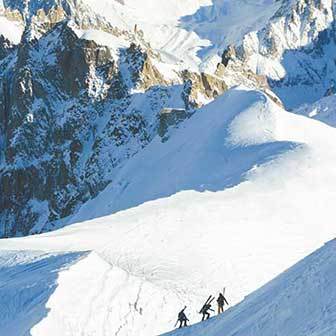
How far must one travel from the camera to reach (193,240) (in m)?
72.1

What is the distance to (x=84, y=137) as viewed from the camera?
166m

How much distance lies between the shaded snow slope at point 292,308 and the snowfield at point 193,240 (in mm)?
199

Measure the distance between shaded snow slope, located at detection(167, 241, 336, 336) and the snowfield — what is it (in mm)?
199

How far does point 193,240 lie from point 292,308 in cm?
3191

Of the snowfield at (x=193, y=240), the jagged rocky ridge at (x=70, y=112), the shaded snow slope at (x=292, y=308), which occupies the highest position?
the jagged rocky ridge at (x=70, y=112)

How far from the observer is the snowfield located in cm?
5634

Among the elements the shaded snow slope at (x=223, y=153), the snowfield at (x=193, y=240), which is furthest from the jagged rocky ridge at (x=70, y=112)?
the snowfield at (x=193, y=240)

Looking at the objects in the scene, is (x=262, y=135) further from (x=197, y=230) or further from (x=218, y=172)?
(x=197, y=230)

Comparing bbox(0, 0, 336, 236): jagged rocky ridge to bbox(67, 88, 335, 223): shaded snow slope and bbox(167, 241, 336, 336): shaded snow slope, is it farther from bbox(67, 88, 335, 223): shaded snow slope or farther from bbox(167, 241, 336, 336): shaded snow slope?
bbox(167, 241, 336, 336): shaded snow slope

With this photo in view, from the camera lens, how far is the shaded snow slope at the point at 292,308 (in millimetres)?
37719

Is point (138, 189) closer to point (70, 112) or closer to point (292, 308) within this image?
point (70, 112)

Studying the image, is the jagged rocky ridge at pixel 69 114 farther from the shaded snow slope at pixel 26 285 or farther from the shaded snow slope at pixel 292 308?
the shaded snow slope at pixel 292 308

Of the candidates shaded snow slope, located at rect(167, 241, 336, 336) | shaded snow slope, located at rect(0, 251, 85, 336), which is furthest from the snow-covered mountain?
shaded snow slope, located at rect(167, 241, 336, 336)

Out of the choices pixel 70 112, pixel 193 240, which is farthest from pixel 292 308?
pixel 70 112
